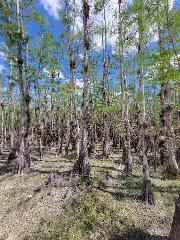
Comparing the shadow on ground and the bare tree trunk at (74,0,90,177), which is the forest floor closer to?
the shadow on ground

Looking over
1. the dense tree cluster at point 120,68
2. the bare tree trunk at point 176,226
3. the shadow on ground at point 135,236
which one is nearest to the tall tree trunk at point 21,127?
the dense tree cluster at point 120,68

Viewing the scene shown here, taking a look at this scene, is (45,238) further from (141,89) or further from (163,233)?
(141,89)

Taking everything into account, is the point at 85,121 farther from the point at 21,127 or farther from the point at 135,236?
the point at 135,236

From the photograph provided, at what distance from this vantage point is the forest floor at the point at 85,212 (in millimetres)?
12227

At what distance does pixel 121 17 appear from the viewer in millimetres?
22312

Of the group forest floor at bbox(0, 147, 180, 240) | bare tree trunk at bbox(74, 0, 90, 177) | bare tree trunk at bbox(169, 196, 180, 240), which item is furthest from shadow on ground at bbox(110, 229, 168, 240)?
bare tree trunk at bbox(74, 0, 90, 177)

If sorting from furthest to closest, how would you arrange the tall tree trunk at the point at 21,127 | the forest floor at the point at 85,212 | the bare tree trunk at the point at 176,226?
1. the tall tree trunk at the point at 21,127
2. the forest floor at the point at 85,212
3. the bare tree trunk at the point at 176,226

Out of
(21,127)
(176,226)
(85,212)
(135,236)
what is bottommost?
(135,236)

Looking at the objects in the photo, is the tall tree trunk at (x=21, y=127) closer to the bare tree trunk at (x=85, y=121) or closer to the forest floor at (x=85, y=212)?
the forest floor at (x=85, y=212)

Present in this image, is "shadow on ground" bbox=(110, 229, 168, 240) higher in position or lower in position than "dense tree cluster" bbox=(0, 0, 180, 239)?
lower

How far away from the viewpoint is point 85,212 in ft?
43.5

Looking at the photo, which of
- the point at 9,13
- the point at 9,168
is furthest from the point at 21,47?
the point at 9,168

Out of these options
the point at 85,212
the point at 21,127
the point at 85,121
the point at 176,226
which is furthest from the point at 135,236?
the point at 21,127

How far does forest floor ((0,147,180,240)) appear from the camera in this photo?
12227mm
